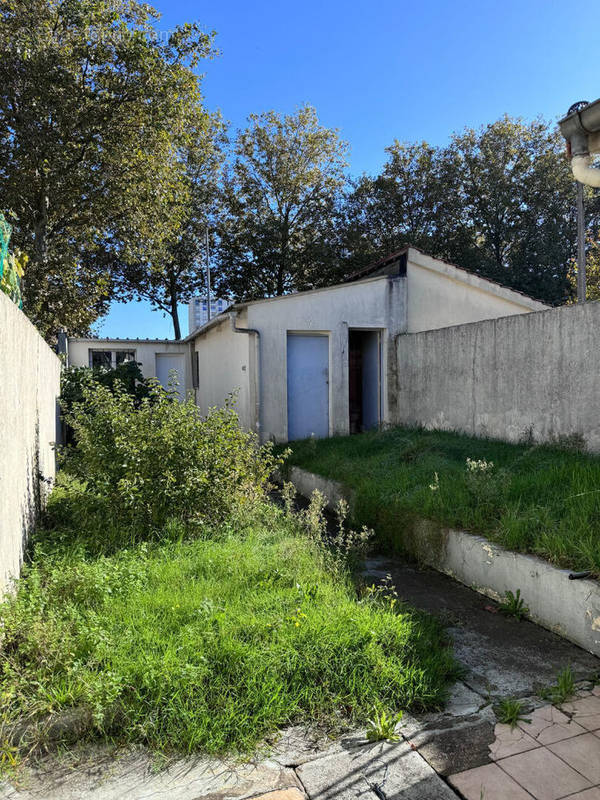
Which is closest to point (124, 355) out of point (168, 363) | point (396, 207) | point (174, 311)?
point (168, 363)

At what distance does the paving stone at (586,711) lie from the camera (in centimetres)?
248

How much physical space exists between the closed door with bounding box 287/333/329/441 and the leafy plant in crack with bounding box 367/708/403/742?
7.51m

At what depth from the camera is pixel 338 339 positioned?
1004 centimetres

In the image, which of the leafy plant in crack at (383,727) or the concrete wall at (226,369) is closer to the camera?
the leafy plant in crack at (383,727)

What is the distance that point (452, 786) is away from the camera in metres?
2.12

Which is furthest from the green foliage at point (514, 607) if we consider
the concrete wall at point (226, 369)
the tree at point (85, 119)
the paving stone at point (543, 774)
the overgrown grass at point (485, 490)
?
the tree at point (85, 119)

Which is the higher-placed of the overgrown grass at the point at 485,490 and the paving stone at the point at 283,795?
the overgrown grass at the point at 485,490

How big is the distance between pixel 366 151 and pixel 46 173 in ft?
53.3

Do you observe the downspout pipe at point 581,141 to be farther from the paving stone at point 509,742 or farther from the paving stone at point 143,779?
the paving stone at point 143,779

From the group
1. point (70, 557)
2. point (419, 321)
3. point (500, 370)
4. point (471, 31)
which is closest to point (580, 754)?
point (70, 557)

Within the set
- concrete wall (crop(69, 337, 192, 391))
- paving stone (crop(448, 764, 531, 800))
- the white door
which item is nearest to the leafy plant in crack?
paving stone (crop(448, 764, 531, 800))

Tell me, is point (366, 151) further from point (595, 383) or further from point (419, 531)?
point (419, 531)

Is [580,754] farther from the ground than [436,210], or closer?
closer

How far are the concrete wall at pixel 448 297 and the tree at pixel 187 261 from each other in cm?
1152
